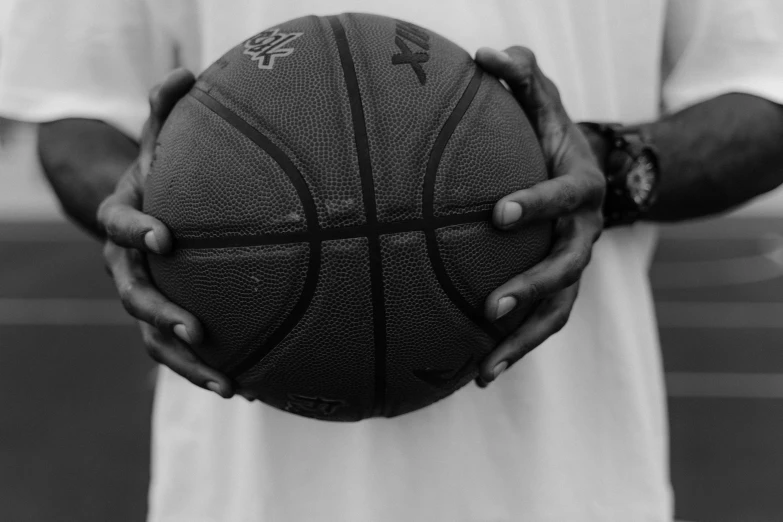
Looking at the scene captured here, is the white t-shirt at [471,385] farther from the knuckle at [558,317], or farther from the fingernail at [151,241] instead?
the fingernail at [151,241]

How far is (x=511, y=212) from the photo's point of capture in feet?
3.66

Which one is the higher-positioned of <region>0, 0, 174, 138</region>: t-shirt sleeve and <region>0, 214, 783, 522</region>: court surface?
<region>0, 0, 174, 138</region>: t-shirt sleeve

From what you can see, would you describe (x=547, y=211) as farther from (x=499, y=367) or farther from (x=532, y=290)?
(x=499, y=367)

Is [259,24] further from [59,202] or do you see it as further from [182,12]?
[59,202]

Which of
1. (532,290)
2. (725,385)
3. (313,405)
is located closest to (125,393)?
(725,385)

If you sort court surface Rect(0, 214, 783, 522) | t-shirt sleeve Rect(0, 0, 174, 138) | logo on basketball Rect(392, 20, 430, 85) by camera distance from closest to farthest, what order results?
1. logo on basketball Rect(392, 20, 430, 85)
2. t-shirt sleeve Rect(0, 0, 174, 138)
3. court surface Rect(0, 214, 783, 522)

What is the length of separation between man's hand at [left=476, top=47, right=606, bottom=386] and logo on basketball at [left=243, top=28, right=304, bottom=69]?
0.29 meters

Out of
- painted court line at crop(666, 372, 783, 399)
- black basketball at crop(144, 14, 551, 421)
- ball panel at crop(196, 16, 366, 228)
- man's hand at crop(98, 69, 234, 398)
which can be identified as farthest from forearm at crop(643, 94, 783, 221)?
painted court line at crop(666, 372, 783, 399)

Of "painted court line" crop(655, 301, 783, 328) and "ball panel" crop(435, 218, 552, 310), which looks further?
"painted court line" crop(655, 301, 783, 328)

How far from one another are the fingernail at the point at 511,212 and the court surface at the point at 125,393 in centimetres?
350

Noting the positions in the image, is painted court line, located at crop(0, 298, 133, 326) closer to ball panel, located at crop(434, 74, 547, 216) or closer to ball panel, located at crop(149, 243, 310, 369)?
ball panel, located at crop(149, 243, 310, 369)

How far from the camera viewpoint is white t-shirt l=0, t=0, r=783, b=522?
152 cm

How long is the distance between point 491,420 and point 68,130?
39.3 inches

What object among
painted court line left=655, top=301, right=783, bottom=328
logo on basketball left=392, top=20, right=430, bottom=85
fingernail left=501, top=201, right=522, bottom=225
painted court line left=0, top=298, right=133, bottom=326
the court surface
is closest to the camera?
fingernail left=501, top=201, right=522, bottom=225
